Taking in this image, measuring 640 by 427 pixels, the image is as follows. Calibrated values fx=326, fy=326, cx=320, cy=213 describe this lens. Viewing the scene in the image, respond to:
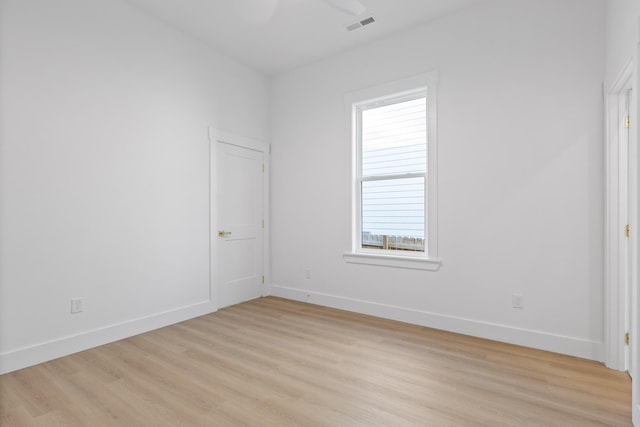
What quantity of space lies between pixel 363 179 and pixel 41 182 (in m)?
3.07

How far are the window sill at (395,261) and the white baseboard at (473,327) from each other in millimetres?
465

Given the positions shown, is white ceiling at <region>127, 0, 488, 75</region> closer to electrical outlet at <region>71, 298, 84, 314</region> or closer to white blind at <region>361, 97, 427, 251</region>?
white blind at <region>361, 97, 427, 251</region>

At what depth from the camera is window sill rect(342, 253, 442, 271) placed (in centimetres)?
339

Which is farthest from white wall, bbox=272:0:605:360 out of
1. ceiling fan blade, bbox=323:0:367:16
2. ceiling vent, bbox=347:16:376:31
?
ceiling fan blade, bbox=323:0:367:16

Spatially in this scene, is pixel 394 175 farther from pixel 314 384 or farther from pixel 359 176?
pixel 314 384

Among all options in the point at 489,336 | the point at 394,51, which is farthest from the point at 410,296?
the point at 394,51

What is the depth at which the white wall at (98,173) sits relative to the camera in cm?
248

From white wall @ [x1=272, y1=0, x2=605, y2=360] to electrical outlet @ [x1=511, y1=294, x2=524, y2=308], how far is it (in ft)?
0.14

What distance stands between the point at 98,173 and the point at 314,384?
8.45ft

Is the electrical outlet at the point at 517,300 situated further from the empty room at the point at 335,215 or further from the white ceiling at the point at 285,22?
the white ceiling at the point at 285,22

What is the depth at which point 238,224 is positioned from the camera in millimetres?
4324

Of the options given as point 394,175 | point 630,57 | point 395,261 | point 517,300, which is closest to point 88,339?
point 395,261

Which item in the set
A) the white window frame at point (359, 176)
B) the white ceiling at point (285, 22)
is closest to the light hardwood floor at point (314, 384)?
the white window frame at point (359, 176)

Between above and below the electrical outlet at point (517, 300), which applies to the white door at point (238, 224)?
above
